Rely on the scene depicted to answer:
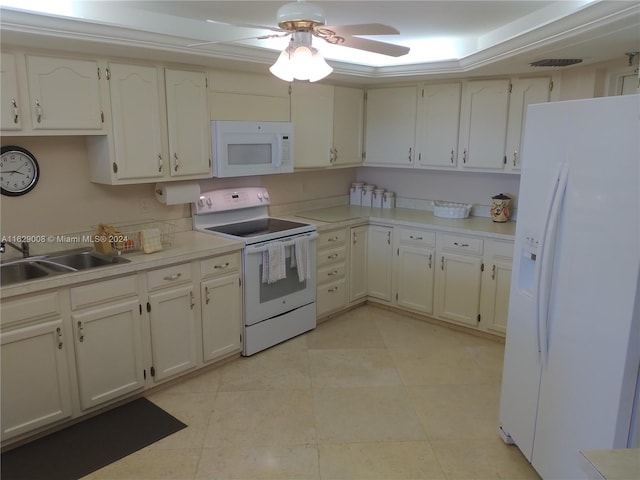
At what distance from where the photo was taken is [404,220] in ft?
14.6

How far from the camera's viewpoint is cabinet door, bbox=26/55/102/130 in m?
2.72

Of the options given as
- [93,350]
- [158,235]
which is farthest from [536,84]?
[93,350]

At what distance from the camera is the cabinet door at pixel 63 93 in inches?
107

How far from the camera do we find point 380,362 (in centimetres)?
371

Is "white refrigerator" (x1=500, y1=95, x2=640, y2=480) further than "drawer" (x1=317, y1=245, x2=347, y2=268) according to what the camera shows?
No

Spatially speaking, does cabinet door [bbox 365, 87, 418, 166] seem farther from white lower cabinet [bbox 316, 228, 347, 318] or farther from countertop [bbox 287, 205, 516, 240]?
white lower cabinet [bbox 316, 228, 347, 318]

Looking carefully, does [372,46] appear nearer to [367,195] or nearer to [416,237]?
[416,237]

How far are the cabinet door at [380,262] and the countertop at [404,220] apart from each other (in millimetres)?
122

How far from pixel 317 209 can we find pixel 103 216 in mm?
2172

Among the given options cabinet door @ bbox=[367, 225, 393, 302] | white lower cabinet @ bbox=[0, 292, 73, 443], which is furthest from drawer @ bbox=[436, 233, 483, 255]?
white lower cabinet @ bbox=[0, 292, 73, 443]

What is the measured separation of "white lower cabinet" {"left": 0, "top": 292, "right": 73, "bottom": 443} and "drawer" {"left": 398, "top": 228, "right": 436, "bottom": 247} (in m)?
2.82

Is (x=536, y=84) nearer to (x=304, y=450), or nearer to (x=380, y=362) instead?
(x=380, y=362)

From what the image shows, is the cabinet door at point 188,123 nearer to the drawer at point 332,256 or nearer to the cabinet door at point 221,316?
the cabinet door at point 221,316

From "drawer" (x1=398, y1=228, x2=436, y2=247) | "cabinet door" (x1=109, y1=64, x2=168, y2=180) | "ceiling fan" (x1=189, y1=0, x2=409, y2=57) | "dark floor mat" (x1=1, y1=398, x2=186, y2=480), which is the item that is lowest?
"dark floor mat" (x1=1, y1=398, x2=186, y2=480)
